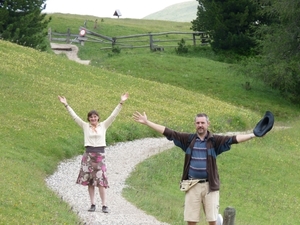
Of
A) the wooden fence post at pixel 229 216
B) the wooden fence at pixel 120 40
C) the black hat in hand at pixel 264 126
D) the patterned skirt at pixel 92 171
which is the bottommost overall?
the wooden fence at pixel 120 40

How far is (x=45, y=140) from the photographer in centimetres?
2881

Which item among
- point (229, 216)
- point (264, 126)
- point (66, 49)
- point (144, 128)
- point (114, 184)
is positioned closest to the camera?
point (264, 126)

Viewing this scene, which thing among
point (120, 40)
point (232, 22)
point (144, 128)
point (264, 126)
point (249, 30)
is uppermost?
point (264, 126)

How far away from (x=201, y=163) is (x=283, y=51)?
42114mm

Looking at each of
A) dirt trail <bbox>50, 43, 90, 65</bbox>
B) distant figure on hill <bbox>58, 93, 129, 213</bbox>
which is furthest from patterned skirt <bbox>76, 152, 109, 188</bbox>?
dirt trail <bbox>50, 43, 90, 65</bbox>

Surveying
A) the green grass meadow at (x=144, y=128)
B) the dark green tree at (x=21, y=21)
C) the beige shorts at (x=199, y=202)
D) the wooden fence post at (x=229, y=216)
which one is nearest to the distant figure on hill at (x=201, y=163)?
the beige shorts at (x=199, y=202)

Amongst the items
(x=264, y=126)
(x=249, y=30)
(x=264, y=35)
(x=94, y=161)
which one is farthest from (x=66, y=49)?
(x=264, y=126)

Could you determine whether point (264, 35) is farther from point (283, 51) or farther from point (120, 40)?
point (120, 40)

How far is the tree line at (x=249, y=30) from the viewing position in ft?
→ 172

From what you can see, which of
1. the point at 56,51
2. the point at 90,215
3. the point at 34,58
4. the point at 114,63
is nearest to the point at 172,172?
the point at 90,215

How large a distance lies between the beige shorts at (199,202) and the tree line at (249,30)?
39334mm

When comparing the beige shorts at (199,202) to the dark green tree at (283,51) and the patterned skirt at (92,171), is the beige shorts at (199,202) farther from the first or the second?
the dark green tree at (283,51)

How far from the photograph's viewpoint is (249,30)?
63406mm

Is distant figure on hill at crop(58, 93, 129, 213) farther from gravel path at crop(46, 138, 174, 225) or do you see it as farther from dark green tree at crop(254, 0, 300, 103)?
dark green tree at crop(254, 0, 300, 103)
